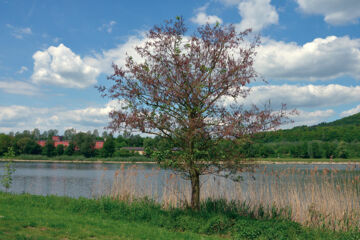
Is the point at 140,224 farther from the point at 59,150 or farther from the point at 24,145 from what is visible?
the point at 24,145

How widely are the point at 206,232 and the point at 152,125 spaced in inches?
142

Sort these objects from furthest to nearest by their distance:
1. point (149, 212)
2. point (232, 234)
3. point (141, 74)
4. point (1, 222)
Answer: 1. point (149, 212)
2. point (141, 74)
3. point (232, 234)
4. point (1, 222)

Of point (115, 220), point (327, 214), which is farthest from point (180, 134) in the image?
point (327, 214)

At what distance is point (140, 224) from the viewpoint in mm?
9602

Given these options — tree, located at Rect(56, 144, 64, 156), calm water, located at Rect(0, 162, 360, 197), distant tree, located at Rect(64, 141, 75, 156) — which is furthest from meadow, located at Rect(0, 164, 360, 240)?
tree, located at Rect(56, 144, 64, 156)

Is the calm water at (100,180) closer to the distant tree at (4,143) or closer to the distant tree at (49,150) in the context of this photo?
the distant tree at (49,150)

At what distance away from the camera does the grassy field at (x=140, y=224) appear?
305 inches

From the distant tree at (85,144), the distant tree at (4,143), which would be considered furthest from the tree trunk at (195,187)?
the distant tree at (4,143)

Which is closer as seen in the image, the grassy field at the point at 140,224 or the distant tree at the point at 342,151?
the grassy field at the point at 140,224

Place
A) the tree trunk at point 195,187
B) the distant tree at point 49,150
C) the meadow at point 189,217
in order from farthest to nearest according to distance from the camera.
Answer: the distant tree at point 49,150
the tree trunk at point 195,187
the meadow at point 189,217

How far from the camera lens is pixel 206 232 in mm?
9133

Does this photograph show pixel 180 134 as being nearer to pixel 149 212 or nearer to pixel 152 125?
pixel 152 125

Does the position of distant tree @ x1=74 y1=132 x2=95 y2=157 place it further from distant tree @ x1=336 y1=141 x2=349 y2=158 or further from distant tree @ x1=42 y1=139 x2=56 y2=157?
distant tree @ x1=336 y1=141 x2=349 y2=158

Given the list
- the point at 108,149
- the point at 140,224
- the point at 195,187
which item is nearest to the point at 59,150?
the point at 108,149
